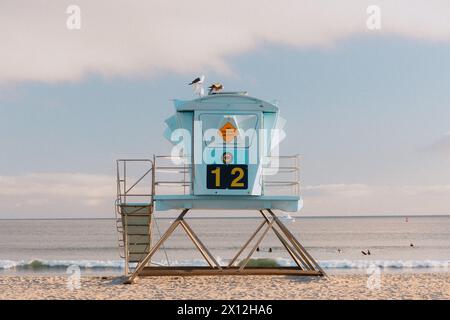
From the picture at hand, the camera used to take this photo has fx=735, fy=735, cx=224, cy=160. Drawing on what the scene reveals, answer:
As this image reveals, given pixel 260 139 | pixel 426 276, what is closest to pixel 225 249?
pixel 426 276

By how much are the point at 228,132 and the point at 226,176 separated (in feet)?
4.05

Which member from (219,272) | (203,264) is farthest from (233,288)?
(203,264)

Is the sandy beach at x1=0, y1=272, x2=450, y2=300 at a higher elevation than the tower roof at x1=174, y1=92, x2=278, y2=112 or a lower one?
lower

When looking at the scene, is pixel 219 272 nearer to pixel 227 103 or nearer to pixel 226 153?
pixel 226 153

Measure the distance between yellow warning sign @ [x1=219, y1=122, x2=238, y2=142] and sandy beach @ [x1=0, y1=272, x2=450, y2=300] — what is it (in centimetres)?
418

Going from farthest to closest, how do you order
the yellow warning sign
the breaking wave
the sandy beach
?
the breaking wave
the yellow warning sign
the sandy beach

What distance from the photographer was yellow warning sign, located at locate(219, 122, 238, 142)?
20.3 m

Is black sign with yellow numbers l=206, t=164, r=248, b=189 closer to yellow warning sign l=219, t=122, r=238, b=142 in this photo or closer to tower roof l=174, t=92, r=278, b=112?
yellow warning sign l=219, t=122, r=238, b=142

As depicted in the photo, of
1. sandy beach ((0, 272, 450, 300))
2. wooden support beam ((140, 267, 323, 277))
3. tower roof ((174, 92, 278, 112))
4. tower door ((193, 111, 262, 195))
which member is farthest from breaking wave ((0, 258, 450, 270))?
tower roof ((174, 92, 278, 112))

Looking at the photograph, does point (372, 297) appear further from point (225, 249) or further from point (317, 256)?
point (225, 249)

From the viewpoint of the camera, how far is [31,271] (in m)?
45.5

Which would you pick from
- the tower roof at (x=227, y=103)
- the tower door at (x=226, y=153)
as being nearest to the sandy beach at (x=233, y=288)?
the tower door at (x=226, y=153)

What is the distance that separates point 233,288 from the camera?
2056 cm
